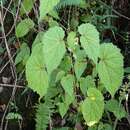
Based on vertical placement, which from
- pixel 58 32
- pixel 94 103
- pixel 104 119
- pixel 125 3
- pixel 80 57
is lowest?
pixel 104 119

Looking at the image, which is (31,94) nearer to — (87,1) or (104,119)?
(104,119)

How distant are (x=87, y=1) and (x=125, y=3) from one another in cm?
24

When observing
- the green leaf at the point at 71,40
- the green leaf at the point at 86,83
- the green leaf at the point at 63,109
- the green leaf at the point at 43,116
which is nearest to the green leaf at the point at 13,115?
the green leaf at the point at 43,116

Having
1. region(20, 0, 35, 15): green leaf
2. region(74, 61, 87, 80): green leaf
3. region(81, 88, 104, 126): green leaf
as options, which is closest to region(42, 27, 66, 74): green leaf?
region(74, 61, 87, 80): green leaf

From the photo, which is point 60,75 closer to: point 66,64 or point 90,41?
point 66,64

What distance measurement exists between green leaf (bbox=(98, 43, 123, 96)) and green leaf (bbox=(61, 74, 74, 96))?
13cm

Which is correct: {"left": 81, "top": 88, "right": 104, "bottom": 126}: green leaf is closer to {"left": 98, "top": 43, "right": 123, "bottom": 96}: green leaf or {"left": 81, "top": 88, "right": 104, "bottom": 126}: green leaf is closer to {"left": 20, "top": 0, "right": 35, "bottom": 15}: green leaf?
{"left": 98, "top": 43, "right": 123, "bottom": 96}: green leaf

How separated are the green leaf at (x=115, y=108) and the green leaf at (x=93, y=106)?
241 millimetres

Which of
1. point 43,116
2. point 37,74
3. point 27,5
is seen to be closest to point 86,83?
point 37,74

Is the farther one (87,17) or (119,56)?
(87,17)

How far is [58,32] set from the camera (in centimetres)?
148

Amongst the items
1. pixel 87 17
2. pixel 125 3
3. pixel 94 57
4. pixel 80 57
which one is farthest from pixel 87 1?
pixel 94 57

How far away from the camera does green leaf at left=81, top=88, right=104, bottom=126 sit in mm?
1585

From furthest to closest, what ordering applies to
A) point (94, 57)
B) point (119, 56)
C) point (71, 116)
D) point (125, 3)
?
point (125, 3), point (71, 116), point (119, 56), point (94, 57)
